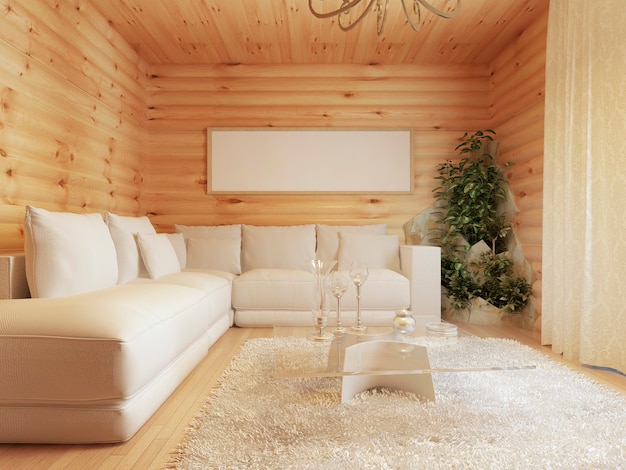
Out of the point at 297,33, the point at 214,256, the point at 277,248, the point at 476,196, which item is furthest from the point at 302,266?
the point at 297,33

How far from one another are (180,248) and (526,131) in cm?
305

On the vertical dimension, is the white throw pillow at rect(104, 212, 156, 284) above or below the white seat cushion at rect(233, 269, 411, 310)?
above

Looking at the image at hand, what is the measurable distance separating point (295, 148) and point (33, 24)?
2.45m

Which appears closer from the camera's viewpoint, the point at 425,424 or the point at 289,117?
the point at 425,424

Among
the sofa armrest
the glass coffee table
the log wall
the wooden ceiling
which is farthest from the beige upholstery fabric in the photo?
the sofa armrest

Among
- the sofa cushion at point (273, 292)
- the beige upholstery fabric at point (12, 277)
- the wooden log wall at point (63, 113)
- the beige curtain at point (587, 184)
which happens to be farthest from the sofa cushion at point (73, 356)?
the beige curtain at point (587, 184)

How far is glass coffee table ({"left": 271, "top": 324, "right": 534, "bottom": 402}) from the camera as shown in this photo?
175cm

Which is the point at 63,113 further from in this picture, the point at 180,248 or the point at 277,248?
the point at 277,248

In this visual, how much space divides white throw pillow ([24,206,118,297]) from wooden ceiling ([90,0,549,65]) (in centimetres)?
202

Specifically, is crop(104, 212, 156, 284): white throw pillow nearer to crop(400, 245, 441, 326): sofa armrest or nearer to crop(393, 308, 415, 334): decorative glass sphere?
crop(393, 308, 415, 334): decorative glass sphere

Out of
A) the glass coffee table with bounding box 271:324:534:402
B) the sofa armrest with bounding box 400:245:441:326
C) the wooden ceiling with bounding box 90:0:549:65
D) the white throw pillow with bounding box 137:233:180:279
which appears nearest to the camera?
the glass coffee table with bounding box 271:324:534:402

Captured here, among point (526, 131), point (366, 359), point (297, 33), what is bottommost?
point (366, 359)

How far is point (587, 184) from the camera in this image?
273cm

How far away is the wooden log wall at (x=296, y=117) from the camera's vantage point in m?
4.72
